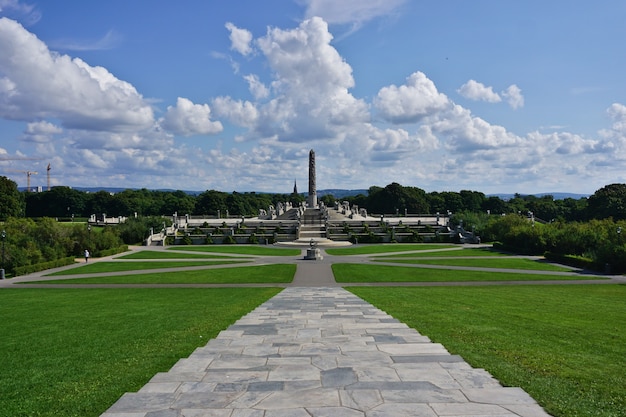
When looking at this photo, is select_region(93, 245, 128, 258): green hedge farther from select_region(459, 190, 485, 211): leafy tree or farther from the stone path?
select_region(459, 190, 485, 211): leafy tree

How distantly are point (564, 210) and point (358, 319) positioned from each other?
127 metres

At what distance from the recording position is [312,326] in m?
12.3

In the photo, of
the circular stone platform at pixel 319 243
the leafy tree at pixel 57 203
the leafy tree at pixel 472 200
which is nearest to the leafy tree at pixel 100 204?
the leafy tree at pixel 57 203

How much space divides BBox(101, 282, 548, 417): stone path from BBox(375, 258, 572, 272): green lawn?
35193 millimetres

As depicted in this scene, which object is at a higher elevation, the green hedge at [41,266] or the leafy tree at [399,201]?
the leafy tree at [399,201]

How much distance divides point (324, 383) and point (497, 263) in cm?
4125

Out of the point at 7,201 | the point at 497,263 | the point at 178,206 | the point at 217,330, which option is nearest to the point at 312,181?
the point at 178,206

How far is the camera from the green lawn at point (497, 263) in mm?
41375

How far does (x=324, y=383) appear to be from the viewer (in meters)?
6.57

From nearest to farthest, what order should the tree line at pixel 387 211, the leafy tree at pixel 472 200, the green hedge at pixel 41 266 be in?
1. the green hedge at pixel 41 266
2. the tree line at pixel 387 211
3. the leafy tree at pixel 472 200

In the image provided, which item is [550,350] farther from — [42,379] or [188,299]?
[188,299]

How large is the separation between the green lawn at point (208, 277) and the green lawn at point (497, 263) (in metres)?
13.2

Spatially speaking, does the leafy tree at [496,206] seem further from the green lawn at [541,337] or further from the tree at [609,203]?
the green lawn at [541,337]

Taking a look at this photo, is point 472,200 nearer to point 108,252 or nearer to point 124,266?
point 108,252
